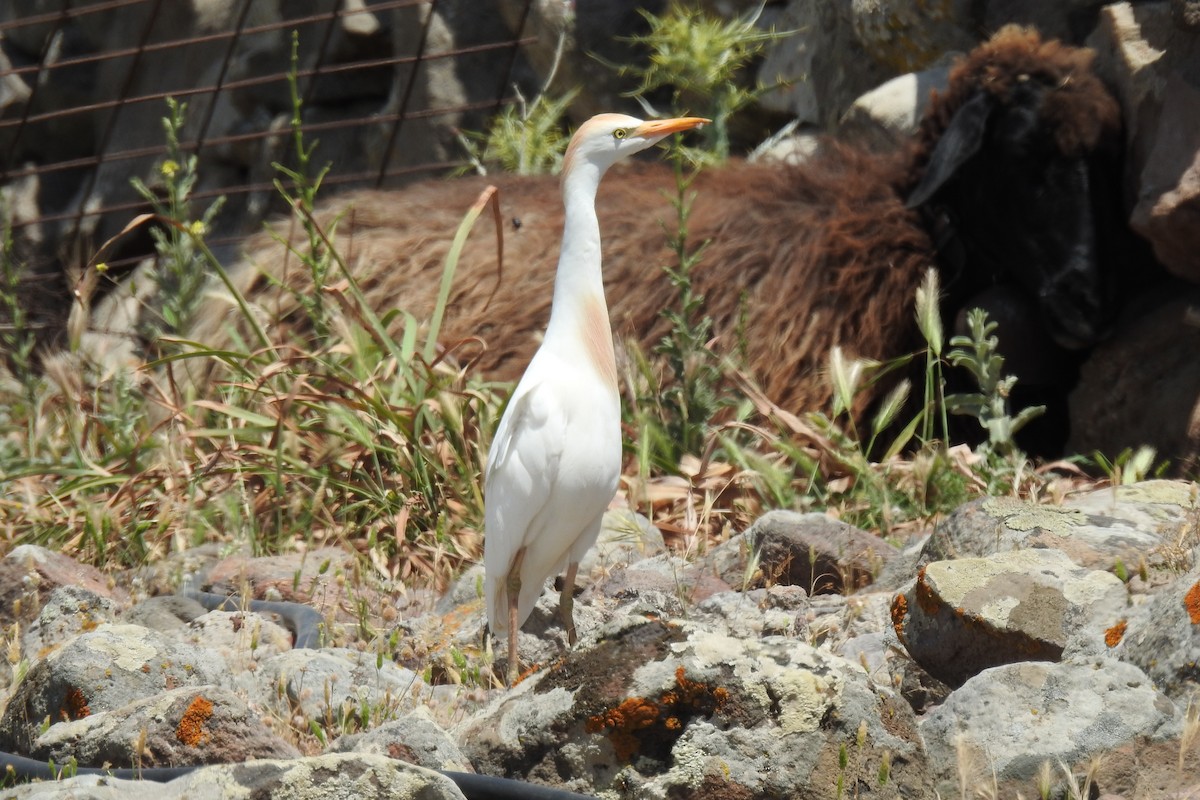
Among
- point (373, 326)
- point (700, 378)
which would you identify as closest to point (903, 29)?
point (700, 378)

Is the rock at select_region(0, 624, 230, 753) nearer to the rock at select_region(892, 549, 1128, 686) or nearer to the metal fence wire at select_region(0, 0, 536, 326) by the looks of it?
the rock at select_region(892, 549, 1128, 686)

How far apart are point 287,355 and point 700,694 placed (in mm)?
3293

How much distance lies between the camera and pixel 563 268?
3.10 meters

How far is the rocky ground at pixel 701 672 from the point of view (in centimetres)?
205

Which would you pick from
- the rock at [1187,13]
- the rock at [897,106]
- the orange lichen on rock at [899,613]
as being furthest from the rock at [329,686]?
the rock at [897,106]

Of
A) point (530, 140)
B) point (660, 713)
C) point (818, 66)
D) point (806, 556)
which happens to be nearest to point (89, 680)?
point (660, 713)

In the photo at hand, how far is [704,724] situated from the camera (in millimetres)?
2072

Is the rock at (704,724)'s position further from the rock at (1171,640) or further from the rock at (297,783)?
the rock at (1171,640)

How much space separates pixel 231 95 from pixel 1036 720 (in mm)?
7958

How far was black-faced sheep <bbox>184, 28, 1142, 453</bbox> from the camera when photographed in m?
4.61

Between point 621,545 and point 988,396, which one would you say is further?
point 988,396

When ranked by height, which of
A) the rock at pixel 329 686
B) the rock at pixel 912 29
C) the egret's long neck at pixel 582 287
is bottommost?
the rock at pixel 329 686

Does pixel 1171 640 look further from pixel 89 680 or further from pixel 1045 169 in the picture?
pixel 1045 169

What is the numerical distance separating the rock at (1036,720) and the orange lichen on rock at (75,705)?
4.75ft
